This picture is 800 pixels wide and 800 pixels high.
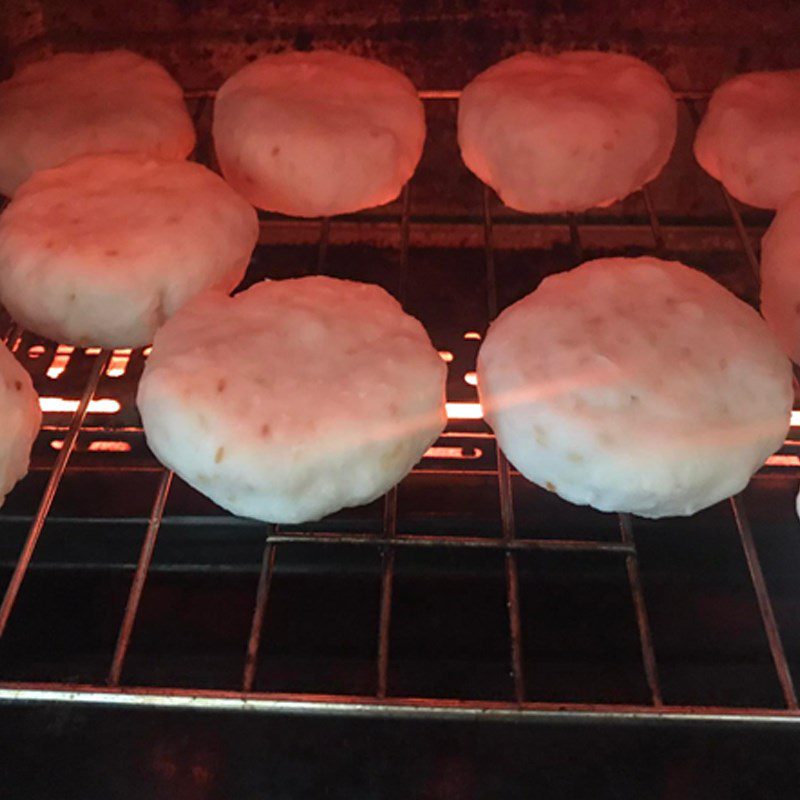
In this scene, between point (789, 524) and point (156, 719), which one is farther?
point (789, 524)

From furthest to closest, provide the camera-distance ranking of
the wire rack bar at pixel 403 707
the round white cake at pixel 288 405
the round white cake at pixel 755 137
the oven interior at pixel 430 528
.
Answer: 1. the round white cake at pixel 755 137
2. the oven interior at pixel 430 528
3. the round white cake at pixel 288 405
4. the wire rack bar at pixel 403 707

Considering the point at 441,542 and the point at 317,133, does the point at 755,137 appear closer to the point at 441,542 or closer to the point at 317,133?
the point at 317,133

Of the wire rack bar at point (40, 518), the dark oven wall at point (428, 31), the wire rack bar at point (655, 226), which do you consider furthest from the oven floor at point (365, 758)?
the dark oven wall at point (428, 31)

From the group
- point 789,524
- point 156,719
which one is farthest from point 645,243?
point 156,719

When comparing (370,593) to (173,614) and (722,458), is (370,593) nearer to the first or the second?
(173,614)

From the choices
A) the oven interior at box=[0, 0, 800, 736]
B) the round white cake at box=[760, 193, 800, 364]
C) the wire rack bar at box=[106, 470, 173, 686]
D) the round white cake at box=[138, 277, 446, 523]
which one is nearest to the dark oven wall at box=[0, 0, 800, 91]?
the oven interior at box=[0, 0, 800, 736]

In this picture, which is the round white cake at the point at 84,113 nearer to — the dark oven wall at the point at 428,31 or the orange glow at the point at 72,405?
the dark oven wall at the point at 428,31
